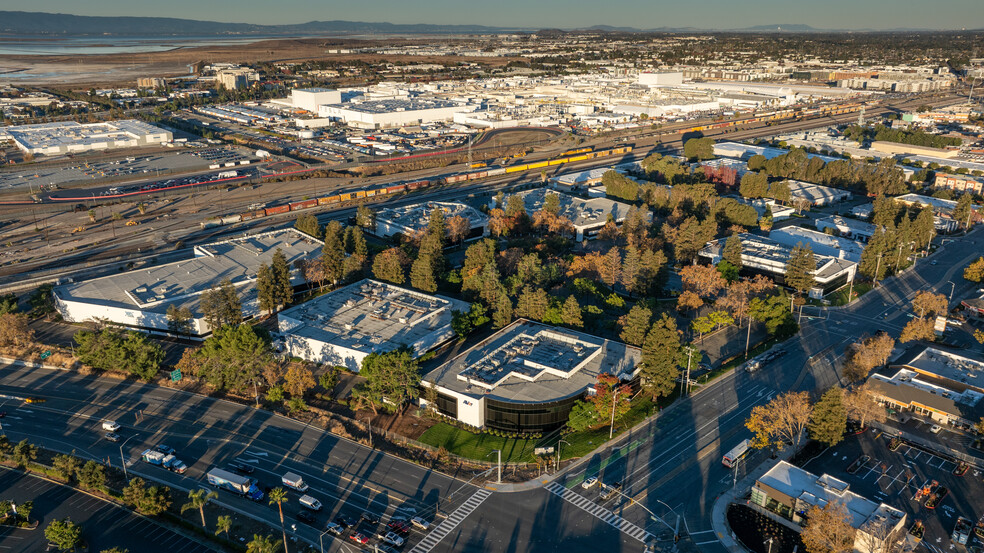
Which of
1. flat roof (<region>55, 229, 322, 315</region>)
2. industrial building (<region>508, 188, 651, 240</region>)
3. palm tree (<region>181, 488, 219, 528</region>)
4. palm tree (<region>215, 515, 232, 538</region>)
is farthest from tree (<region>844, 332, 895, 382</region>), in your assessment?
flat roof (<region>55, 229, 322, 315</region>)

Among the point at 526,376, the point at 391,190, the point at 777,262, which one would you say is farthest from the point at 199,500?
the point at 391,190

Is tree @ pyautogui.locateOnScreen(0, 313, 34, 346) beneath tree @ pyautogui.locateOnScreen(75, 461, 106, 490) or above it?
above

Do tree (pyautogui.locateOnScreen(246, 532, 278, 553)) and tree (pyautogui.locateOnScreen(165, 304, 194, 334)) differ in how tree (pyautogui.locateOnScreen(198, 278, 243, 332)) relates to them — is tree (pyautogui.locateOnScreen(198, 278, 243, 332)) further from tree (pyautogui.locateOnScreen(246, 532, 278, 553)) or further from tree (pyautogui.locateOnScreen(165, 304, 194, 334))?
tree (pyautogui.locateOnScreen(246, 532, 278, 553))

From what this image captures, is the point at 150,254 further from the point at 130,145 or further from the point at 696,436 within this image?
the point at 130,145

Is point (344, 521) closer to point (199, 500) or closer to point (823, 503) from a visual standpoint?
point (199, 500)

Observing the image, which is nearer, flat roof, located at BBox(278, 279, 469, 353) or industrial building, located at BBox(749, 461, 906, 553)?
industrial building, located at BBox(749, 461, 906, 553)

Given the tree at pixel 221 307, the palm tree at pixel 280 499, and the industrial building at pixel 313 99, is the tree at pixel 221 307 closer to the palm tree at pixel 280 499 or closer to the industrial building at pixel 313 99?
the palm tree at pixel 280 499

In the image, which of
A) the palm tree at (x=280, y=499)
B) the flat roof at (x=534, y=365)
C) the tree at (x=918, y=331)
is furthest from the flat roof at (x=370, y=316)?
the tree at (x=918, y=331)

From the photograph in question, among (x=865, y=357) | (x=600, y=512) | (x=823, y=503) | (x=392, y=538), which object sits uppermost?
(x=865, y=357)
